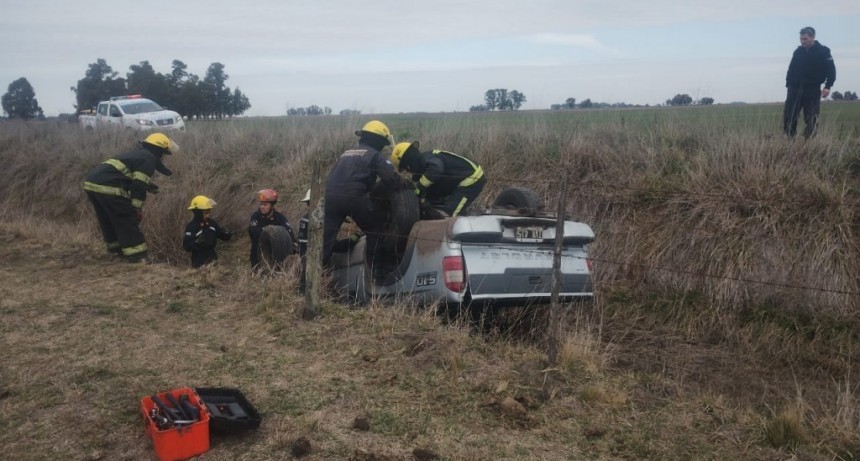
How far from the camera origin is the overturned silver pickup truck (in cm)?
560

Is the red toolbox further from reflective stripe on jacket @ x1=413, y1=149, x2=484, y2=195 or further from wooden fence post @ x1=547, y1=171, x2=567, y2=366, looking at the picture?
reflective stripe on jacket @ x1=413, y1=149, x2=484, y2=195

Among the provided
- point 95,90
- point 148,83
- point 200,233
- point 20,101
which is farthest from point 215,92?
point 200,233

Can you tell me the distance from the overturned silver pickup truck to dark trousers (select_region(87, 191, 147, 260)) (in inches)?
166

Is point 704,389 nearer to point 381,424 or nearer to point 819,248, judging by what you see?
point 819,248

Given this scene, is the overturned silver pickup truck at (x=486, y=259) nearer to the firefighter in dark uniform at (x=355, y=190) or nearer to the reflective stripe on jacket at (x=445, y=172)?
the firefighter in dark uniform at (x=355, y=190)

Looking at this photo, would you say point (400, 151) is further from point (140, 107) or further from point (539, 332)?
point (140, 107)

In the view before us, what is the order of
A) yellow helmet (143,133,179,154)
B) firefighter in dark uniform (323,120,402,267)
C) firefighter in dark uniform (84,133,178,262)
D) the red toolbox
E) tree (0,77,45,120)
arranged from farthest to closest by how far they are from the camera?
1. tree (0,77,45,120)
2. yellow helmet (143,133,179,154)
3. firefighter in dark uniform (84,133,178,262)
4. firefighter in dark uniform (323,120,402,267)
5. the red toolbox

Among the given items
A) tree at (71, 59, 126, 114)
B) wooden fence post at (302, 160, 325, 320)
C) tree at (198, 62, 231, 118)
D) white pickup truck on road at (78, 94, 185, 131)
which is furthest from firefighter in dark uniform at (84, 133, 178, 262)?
tree at (71, 59, 126, 114)

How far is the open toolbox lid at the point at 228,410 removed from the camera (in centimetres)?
396

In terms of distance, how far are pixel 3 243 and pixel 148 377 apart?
22.6 ft

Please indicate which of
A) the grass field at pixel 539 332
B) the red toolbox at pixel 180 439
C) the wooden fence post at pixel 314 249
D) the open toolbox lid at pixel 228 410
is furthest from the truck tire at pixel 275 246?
the red toolbox at pixel 180 439

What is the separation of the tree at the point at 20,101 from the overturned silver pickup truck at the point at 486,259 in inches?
1724

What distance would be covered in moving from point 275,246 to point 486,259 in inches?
115

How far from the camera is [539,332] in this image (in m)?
6.73
